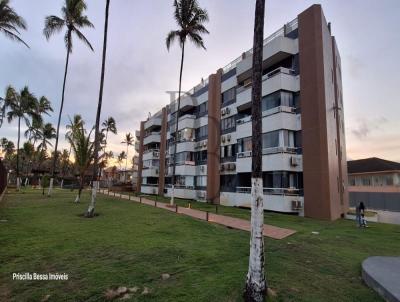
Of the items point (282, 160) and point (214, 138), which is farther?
point (214, 138)

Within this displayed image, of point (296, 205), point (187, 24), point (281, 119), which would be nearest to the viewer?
point (296, 205)

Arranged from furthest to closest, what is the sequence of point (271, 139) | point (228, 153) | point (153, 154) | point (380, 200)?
point (153, 154) → point (380, 200) → point (228, 153) → point (271, 139)

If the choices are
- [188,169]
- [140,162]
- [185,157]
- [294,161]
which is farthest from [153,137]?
[294,161]

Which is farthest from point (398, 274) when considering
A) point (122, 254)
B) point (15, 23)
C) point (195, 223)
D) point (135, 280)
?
point (15, 23)

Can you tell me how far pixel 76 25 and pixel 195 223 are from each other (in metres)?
25.7

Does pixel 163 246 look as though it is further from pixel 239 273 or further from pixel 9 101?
pixel 9 101

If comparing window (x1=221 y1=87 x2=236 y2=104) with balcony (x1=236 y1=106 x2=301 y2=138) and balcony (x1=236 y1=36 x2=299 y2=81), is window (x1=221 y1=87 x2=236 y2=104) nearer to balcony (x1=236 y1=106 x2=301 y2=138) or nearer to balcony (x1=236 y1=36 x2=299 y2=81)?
balcony (x1=236 y1=36 x2=299 y2=81)

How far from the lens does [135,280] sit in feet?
23.1

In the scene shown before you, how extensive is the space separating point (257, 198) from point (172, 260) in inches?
156

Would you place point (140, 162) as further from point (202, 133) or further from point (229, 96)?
point (229, 96)

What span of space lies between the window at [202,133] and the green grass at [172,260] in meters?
24.4

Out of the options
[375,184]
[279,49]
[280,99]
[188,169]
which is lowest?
[375,184]

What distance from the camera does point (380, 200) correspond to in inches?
1382

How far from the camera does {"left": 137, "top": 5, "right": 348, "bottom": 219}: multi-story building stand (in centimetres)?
2256
